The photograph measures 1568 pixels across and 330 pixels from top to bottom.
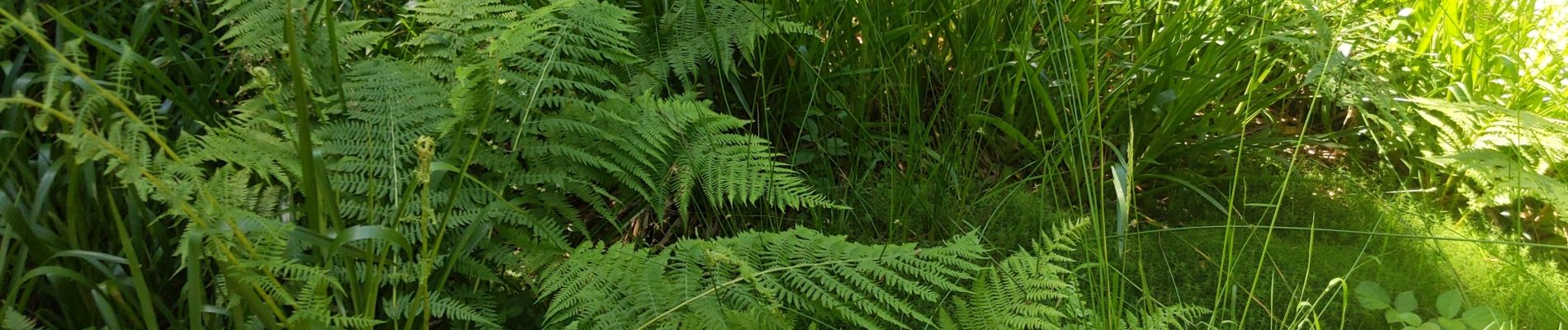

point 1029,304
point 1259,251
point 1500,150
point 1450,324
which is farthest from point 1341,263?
point 1029,304

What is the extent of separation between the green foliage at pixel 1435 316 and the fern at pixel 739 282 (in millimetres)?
857

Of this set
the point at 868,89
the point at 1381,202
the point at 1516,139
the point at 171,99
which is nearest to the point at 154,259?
the point at 171,99

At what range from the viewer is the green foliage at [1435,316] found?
191 centimetres

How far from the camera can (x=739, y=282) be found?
1675 mm

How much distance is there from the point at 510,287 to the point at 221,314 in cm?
46

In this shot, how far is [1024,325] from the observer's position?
1635mm

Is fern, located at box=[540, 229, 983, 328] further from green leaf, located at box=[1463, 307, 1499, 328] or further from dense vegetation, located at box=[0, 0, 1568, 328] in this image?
green leaf, located at box=[1463, 307, 1499, 328]

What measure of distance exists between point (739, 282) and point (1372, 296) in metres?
1.26

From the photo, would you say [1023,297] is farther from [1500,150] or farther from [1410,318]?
[1500,150]

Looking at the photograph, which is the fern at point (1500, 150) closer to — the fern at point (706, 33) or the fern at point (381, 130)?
the fern at point (706, 33)

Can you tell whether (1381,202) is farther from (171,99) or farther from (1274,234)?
(171,99)

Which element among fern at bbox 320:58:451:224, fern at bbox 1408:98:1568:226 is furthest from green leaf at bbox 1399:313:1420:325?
fern at bbox 320:58:451:224

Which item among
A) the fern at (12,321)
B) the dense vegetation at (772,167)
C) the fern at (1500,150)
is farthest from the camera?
the fern at (1500,150)

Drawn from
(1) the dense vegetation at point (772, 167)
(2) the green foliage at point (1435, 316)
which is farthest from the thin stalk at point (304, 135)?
(2) the green foliage at point (1435, 316)
